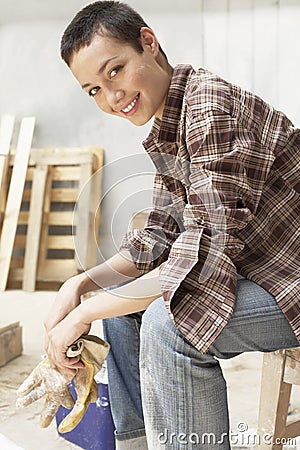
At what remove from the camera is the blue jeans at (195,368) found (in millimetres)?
1185

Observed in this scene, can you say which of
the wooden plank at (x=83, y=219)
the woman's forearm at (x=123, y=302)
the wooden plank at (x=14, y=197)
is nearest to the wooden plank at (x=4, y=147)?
the wooden plank at (x=14, y=197)

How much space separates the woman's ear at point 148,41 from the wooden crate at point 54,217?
2898mm

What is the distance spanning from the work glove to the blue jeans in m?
0.22

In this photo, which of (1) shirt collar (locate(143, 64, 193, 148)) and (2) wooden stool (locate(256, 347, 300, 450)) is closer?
(1) shirt collar (locate(143, 64, 193, 148))

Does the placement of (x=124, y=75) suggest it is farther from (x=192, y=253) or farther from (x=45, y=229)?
(x=45, y=229)

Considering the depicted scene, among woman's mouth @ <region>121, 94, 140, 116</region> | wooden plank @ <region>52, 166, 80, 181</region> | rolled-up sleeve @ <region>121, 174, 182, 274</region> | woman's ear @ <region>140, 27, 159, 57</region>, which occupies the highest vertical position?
wooden plank @ <region>52, 166, 80, 181</region>

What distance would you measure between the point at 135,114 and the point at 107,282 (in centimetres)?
42

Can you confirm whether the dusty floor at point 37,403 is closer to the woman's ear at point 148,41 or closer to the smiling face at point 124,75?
the smiling face at point 124,75

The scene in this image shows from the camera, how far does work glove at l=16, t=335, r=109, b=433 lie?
145cm

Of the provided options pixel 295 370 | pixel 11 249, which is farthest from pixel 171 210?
pixel 11 249

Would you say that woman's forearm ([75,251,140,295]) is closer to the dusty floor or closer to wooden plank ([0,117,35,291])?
the dusty floor

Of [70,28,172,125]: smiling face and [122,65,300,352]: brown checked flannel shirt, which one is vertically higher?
[70,28,172,125]: smiling face

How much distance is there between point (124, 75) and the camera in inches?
56.1

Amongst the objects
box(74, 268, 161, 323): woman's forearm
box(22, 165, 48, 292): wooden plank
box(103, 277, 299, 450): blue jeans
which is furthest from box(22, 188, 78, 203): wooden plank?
box(103, 277, 299, 450): blue jeans
